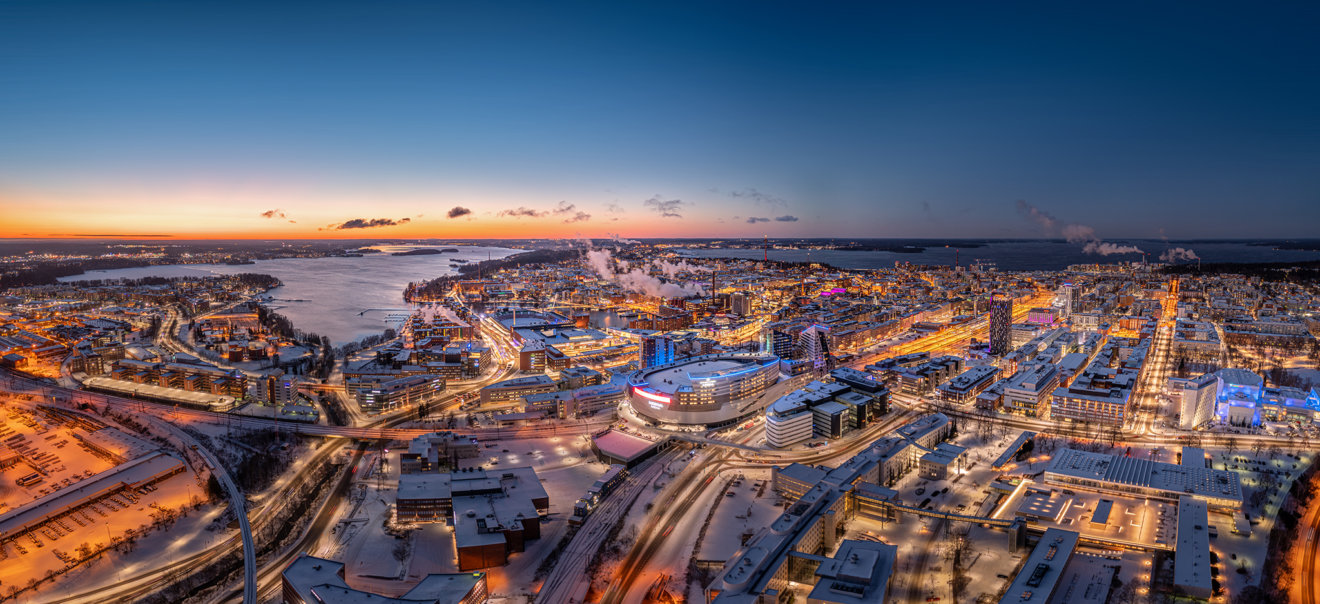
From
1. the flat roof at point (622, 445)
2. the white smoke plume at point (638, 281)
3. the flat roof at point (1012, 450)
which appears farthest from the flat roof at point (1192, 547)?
the white smoke plume at point (638, 281)

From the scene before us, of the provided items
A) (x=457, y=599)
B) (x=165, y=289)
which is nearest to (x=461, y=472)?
(x=457, y=599)

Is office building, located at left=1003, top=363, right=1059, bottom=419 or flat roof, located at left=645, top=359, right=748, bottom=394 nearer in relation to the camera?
flat roof, located at left=645, top=359, right=748, bottom=394

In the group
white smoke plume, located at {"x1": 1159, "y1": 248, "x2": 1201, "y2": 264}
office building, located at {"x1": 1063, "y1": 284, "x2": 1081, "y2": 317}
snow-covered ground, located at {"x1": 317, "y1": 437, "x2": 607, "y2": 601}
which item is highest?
white smoke plume, located at {"x1": 1159, "y1": 248, "x2": 1201, "y2": 264}

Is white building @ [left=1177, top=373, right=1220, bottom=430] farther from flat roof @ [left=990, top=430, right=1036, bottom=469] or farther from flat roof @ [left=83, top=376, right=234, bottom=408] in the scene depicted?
flat roof @ [left=83, top=376, right=234, bottom=408]

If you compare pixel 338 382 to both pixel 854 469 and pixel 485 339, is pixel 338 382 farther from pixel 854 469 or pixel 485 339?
pixel 854 469

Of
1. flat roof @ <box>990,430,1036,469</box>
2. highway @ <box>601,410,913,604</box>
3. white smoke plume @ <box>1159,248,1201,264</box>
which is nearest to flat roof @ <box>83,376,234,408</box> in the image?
highway @ <box>601,410,913,604</box>

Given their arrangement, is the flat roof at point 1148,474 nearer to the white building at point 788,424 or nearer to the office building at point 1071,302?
the white building at point 788,424
